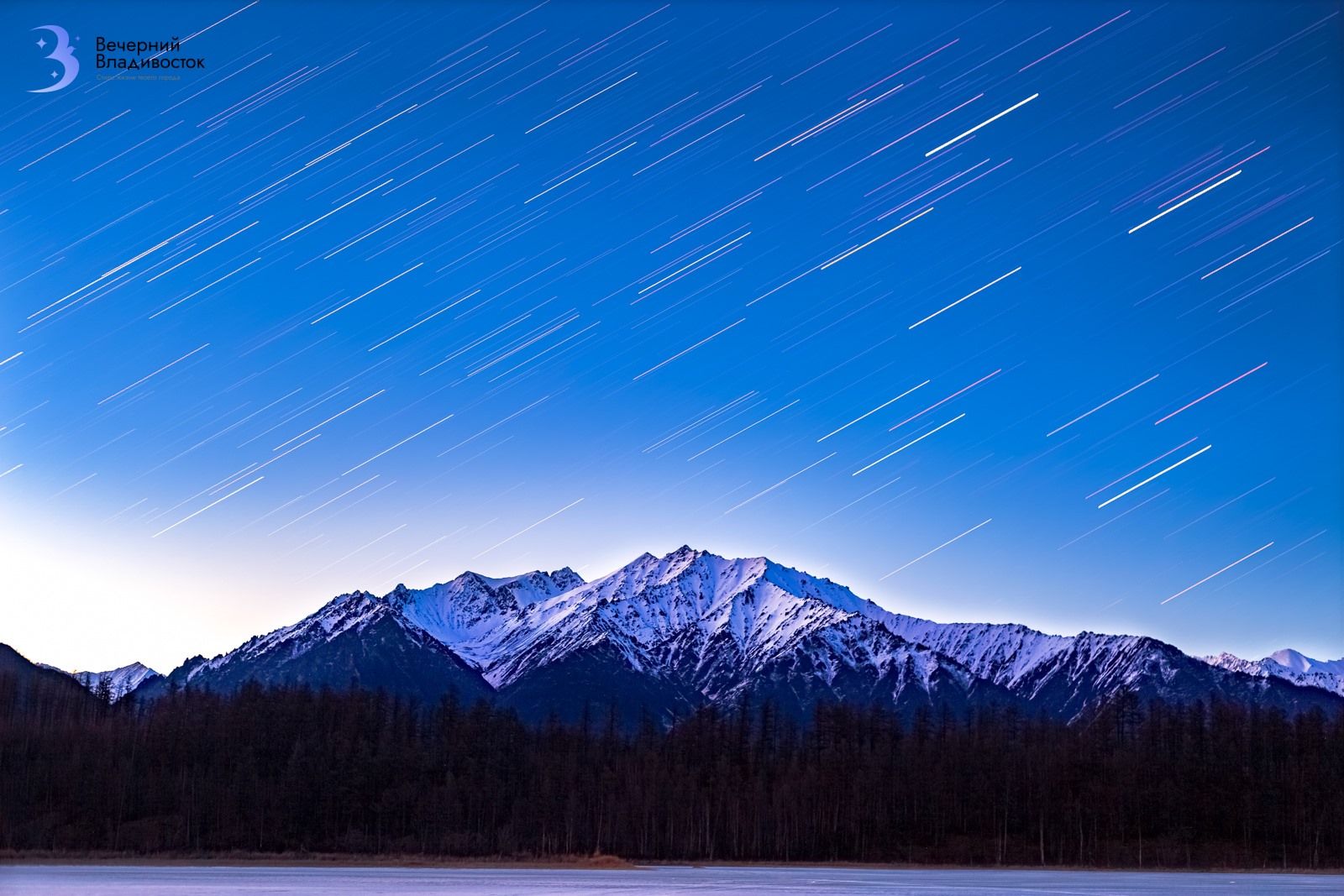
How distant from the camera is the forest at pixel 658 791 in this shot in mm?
136125

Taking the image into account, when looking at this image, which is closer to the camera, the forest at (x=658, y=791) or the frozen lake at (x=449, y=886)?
the frozen lake at (x=449, y=886)

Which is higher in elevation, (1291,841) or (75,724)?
(75,724)

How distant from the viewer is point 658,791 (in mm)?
146250

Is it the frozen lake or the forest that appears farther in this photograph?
the forest

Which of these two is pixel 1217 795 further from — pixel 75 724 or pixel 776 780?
pixel 75 724

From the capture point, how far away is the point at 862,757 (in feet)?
542

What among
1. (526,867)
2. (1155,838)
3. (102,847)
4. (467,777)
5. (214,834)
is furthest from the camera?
(467,777)

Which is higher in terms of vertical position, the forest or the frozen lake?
the frozen lake

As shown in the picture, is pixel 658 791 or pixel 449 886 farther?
pixel 658 791

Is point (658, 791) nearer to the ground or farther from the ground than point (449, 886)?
nearer to the ground

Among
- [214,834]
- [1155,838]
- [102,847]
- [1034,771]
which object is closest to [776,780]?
[1034,771]

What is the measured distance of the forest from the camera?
136 meters

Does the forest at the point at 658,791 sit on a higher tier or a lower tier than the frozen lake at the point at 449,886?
lower

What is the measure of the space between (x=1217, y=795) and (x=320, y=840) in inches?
4233
